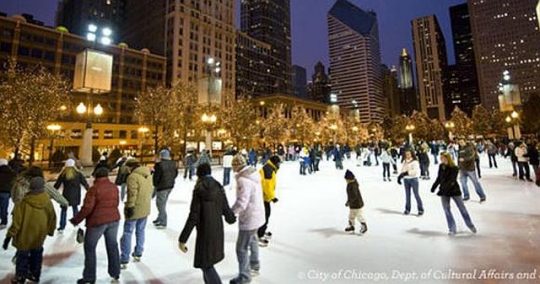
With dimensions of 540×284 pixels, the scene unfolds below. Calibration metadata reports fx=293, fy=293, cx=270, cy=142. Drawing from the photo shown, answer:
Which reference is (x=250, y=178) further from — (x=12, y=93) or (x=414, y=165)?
(x=12, y=93)

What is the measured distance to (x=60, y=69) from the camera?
5512 cm

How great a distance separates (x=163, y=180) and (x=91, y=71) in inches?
326

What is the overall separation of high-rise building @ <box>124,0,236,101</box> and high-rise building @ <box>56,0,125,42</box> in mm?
13759

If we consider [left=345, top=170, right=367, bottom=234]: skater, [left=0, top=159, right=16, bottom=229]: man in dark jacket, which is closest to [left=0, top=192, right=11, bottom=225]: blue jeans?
[left=0, top=159, right=16, bottom=229]: man in dark jacket

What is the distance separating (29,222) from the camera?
13.2 ft

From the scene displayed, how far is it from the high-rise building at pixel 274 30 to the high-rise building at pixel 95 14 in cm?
5302

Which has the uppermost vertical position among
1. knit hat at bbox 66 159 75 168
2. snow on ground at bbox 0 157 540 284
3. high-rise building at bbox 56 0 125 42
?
high-rise building at bbox 56 0 125 42

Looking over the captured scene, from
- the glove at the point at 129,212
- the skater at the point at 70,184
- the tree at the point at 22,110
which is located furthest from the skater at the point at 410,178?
the tree at the point at 22,110

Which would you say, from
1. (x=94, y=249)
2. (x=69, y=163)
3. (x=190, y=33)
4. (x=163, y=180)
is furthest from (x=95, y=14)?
(x=94, y=249)

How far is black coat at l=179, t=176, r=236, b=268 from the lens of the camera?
129 inches

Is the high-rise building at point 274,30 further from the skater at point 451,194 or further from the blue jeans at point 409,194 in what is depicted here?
the skater at point 451,194

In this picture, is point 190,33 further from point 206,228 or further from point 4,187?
point 206,228

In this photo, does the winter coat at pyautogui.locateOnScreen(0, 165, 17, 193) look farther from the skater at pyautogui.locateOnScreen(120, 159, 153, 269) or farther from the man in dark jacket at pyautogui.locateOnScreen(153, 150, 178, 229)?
the skater at pyautogui.locateOnScreen(120, 159, 153, 269)

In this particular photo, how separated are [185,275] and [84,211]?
66.6 inches
